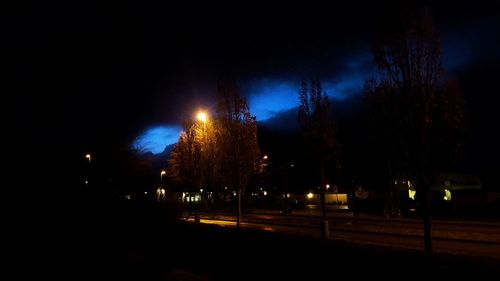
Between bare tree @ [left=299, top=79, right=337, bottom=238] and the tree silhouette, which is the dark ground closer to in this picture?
the tree silhouette

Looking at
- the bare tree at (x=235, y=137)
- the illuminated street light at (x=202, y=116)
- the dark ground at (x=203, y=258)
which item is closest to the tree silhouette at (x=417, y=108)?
the dark ground at (x=203, y=258)

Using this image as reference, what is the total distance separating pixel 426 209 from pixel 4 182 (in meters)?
12.5

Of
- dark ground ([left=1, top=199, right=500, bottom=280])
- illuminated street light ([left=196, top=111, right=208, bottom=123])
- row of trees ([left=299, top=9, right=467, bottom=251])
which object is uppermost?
illuminated street light ([left=196, top=111, right=208, bottom=123])

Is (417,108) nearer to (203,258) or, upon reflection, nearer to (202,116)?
(203,258)

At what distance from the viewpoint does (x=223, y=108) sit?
2286 centimetres

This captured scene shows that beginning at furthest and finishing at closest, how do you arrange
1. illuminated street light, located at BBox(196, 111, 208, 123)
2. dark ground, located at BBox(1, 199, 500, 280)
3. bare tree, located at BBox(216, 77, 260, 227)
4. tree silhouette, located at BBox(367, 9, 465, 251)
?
1. illuminated street light, located at BBox(196, 111, 208, 123)
2. bare tree, located at BBox(216, 77, 260, 227)
3. tree silhouette, located at BBox(367, 9, 465, 251)
4. dark ground, located at BBox(1, 199, 500, 280)

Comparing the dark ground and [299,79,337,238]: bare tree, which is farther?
[299,79,337,238]: bare tree

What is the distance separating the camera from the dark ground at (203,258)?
7.54 metres

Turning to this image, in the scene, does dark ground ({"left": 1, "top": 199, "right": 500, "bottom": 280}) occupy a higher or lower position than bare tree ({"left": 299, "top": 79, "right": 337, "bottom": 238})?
lower

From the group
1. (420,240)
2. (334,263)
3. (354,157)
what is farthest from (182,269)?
(354,157)

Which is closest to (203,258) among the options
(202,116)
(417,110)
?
(417,110)

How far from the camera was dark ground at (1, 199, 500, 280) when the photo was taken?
754 cm

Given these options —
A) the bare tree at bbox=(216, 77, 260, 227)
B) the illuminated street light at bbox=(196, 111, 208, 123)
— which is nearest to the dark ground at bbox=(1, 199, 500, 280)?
the bare tree at bbox=(216, 77, 260, 227)

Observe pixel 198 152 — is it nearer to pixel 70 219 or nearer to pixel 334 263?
pixel 70 219
